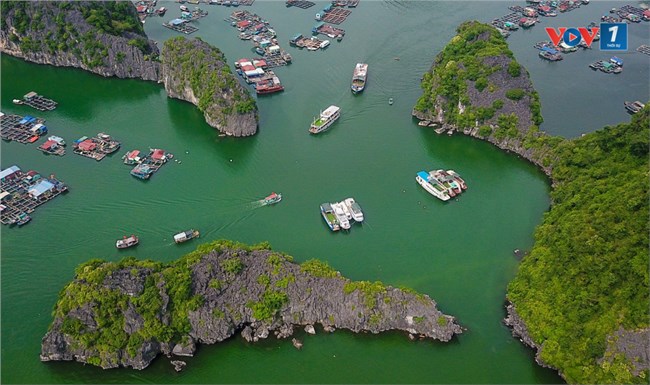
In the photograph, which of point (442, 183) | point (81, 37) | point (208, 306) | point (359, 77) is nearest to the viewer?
point (208, 306)

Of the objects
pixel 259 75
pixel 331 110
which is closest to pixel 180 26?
pixel 259 75

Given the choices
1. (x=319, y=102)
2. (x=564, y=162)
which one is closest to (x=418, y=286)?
(x=564, y=162)

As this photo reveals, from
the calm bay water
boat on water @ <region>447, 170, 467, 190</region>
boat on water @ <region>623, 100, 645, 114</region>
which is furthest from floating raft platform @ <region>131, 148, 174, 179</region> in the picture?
boat on water @ <region>623, 100, 645, 114</region>

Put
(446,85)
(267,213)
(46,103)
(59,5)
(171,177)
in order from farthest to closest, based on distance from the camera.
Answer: (59,5)
(46,103)
(446,85)
(171,177)
(267,213)

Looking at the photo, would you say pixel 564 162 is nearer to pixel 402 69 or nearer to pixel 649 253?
pixel 649 253

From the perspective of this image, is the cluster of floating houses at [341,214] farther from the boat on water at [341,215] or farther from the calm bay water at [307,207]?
the calm bay water at [307,207]

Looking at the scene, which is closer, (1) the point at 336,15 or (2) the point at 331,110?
(2) the point at 331,110

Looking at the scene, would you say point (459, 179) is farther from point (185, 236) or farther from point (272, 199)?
point (185, 236)
